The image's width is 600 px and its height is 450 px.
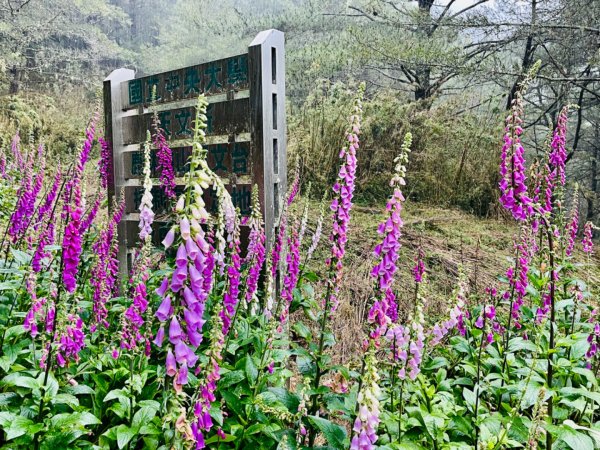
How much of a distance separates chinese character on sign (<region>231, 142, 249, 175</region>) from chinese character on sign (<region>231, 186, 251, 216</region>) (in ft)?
0.43

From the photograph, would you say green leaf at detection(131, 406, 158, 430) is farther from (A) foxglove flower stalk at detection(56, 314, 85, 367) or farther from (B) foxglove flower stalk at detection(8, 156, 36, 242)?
(B) foxglove flower stalk at detection(8, 156, 36, 242)

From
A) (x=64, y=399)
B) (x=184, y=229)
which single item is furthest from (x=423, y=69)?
(x=184, y=229)

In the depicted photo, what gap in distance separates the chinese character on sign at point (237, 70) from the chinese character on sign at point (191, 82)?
423mm

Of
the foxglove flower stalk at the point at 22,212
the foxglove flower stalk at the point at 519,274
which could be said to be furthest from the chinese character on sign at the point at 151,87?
the foxglove flower stalk at the point at 519,274

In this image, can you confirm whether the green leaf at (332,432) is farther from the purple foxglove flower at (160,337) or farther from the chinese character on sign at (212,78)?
the chinese character on sign at (212,78)

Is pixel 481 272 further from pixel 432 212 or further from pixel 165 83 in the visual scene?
pixel 165 83

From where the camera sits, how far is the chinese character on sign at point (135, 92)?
4766mm

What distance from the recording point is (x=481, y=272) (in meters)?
5.43

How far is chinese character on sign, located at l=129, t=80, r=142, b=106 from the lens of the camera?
4.77 meters

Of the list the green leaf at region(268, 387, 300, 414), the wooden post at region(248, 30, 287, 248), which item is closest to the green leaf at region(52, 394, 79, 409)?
the green leaf at region(268, 387, 300, 414)

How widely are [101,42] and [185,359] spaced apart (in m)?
20.1

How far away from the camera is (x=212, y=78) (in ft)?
13.1

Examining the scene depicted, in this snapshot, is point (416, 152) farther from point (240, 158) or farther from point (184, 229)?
point (184, 229)

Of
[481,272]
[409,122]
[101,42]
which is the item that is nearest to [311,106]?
[409,122]
